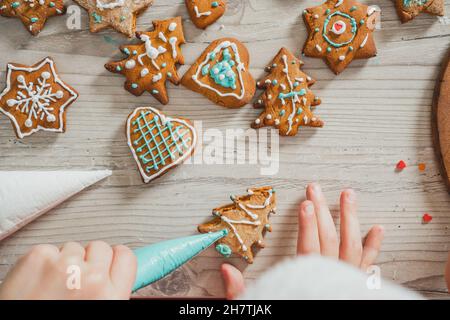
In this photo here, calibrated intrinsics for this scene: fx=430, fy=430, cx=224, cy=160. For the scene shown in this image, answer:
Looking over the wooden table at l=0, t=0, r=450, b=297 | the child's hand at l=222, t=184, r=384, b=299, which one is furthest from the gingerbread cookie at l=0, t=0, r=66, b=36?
the child's hand at l=222, t=184, r=384, b=299

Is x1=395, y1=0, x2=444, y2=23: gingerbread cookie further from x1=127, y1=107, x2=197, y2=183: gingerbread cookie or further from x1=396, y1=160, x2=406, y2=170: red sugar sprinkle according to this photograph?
x1=127, y1=107, x2=197, y2=183: gingerbread cookie

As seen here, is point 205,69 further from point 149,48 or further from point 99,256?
point 99,256

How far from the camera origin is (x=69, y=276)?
0.70m

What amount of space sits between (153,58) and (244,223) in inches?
17.6

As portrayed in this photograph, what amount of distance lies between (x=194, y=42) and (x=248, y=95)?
0.62 ft

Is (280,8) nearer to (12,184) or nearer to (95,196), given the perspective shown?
(95,196)

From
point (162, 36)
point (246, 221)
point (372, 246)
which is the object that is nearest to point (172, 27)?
point (162, 36)

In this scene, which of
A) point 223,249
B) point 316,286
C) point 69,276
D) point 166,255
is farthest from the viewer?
point 223,249

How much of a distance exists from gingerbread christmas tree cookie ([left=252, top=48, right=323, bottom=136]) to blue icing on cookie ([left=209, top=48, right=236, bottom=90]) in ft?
0.24

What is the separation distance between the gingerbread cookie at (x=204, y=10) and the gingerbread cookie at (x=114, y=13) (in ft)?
0.35

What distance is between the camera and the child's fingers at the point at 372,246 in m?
1.04

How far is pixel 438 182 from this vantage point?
1082mm

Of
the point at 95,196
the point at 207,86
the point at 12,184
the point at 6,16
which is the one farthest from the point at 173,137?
the point at 6,16

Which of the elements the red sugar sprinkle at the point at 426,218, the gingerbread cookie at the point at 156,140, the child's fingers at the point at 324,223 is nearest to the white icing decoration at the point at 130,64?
the gingerbread cookie at the point at 156,140
